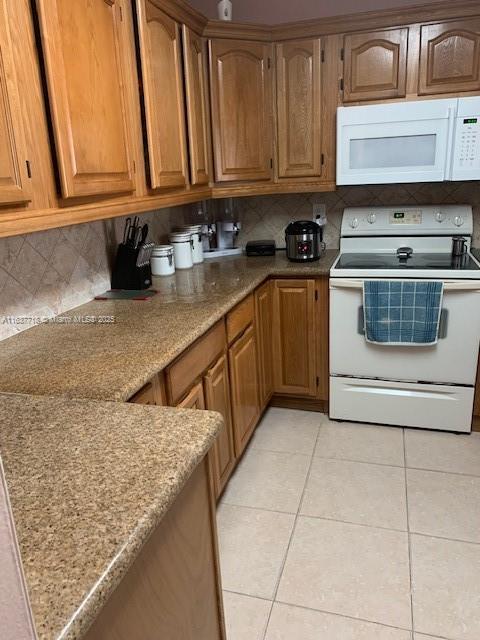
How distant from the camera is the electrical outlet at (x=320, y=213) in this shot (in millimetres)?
3115

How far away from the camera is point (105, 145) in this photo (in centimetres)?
162

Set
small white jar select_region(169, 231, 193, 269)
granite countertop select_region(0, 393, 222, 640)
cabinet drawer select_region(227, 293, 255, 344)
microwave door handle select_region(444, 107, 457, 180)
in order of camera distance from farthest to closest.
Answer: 1. small white jar select_region(169, 231, 193, 269)
2. microwave door handle select_region(444, 107, 457, 180)
3. cabinet drawer select_region(227, 293, 255, 344)
4. granite countertop select_region(0, 393, 222, 640)

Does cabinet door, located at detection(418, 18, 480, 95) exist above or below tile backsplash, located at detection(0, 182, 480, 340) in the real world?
above

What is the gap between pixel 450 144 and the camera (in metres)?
2.43

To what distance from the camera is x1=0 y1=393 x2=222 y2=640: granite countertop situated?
0.63 metres

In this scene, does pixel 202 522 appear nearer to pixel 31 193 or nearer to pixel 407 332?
pixel 31 193

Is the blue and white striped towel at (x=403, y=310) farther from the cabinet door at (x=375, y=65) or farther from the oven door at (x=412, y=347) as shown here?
the cabinet door at (x=375, y=65)

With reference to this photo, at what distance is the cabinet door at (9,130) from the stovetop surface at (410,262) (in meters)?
1.72

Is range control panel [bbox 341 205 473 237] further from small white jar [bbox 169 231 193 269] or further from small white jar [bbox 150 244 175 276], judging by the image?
small white jar [bbox 150 244 175 276]

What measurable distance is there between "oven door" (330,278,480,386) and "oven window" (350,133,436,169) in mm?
653

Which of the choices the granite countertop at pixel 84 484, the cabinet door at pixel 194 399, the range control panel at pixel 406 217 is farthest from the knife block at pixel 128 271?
the range control panel at pixel 406 217

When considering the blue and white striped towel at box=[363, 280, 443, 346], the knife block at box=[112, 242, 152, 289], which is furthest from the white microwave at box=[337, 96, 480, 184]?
the knife block at box=[112, 242, 152, 289]

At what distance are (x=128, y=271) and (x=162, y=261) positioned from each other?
311 millimetres

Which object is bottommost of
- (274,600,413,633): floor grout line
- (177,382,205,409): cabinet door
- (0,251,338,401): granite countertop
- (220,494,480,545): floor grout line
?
(274,600,413,633): floor grout line
